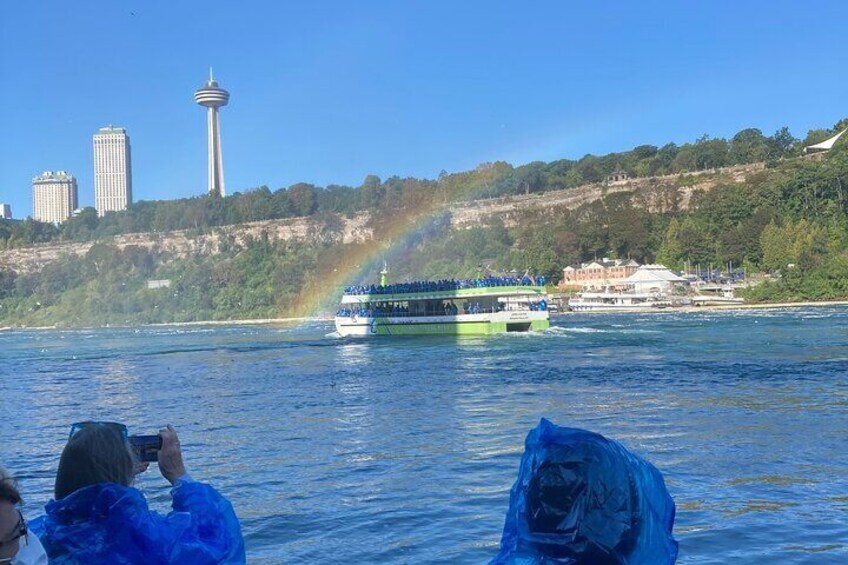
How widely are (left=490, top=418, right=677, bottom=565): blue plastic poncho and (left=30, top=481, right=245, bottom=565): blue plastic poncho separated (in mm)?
1076

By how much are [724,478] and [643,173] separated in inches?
5083

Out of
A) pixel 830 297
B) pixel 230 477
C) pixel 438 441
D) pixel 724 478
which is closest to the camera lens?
pixel 724 478

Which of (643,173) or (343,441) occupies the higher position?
(643,173)

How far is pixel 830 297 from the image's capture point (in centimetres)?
7662

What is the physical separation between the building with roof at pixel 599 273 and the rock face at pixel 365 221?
61.4 feet

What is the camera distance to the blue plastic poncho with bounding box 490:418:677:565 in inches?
90.6

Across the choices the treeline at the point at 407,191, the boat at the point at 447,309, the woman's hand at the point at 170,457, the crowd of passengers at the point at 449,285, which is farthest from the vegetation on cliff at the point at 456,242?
the woman's hand at the point at 170,457

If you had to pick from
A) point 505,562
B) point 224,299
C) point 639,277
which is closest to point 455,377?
point 505,562

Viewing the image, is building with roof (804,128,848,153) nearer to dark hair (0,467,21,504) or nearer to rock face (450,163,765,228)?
rock face (450,163,765,228)

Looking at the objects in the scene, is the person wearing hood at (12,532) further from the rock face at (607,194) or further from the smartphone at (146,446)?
the rock face at (607,194)

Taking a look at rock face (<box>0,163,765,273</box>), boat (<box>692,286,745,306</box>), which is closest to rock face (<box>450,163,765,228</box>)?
rock face (<box>0,163,765,273</box>)

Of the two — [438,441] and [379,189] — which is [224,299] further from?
[438,441]

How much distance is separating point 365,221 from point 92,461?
136904 millimetres

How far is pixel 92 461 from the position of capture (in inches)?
110
